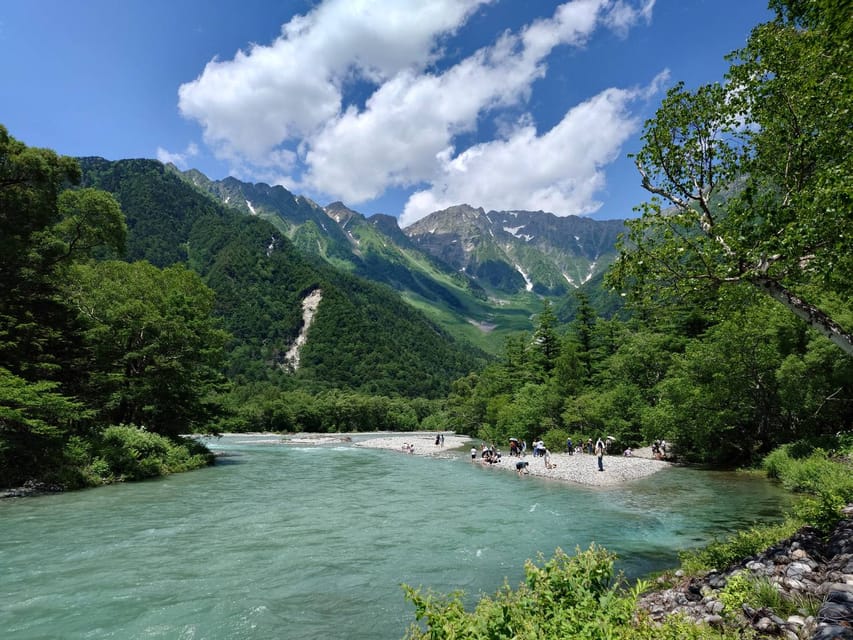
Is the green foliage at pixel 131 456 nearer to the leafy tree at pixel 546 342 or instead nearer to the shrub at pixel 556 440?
the shrub at pixel 556 440

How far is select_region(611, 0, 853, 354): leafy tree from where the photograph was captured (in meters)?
10.2

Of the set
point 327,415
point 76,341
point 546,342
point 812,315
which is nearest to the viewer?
point 812,315

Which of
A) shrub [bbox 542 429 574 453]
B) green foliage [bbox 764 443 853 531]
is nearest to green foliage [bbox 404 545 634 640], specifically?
green foliage [bbox 764 443 853 531]

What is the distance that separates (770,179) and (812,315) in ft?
17.8

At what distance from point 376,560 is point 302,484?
20.8 metres

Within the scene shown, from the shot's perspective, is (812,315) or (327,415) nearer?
(812,315)

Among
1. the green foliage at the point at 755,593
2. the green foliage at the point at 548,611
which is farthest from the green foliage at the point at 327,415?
the green foliage at the point at 755,593

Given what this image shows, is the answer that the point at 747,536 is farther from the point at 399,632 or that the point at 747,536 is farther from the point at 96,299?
the point at 96,299

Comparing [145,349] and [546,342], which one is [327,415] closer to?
[546,342]

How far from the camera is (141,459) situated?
35219 millimetres

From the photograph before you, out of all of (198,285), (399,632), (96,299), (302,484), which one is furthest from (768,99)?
(198,285)

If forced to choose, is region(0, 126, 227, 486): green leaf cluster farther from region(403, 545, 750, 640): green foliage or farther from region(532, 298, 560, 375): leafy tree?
region(532, 298, 560, 375): leafy tree

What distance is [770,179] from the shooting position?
14070 millimetres

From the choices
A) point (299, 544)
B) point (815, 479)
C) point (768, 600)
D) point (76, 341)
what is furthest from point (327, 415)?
point (768, 600)
